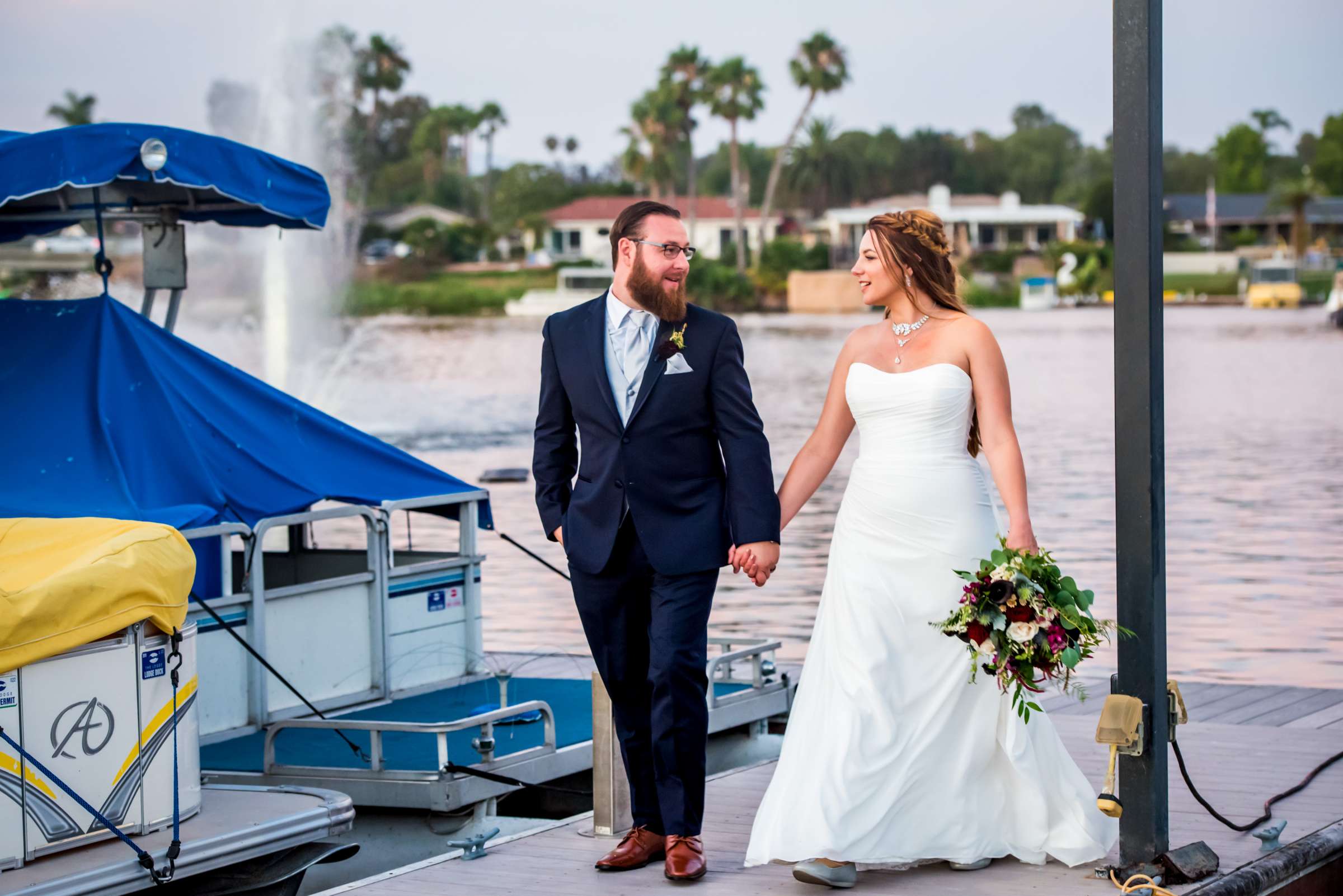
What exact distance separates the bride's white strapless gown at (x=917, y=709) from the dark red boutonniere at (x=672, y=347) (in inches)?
21.7

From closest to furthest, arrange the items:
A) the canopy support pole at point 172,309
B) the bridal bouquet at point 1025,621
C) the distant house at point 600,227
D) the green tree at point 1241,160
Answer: the bridal bouquet at point 1025,621, the canopy support pole at point 172,309, the distant house at point 600,227, the green tree at point 1241,160

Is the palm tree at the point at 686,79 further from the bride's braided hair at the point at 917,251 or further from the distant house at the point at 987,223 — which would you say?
the bride's braided hair at the point at 917,251

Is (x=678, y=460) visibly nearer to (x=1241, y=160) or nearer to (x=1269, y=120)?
(x=1241, y=160)

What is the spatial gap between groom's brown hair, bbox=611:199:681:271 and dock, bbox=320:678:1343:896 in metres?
1.76

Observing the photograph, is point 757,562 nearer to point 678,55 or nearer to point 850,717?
point 850,717

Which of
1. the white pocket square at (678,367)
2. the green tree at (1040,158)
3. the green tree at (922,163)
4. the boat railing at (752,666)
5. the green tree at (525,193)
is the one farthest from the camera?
the green tree at (1040,158)

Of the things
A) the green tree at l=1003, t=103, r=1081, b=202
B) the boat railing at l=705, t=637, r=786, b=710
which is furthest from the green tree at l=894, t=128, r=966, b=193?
the boat railing at l=705, t=637, r=786, b=710

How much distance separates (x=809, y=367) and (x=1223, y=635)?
34745mm

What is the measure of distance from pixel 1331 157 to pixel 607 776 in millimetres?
115045

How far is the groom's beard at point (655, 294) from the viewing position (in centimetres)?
475

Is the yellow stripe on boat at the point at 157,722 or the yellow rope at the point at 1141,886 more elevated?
the yellow stripe on boat at the point at 157,722

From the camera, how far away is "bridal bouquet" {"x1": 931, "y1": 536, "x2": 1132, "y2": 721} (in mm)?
4414

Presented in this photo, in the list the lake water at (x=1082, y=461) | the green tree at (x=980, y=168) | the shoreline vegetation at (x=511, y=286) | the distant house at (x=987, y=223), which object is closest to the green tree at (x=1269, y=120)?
the green tree at (x=980, y=168)

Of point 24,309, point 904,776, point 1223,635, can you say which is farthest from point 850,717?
point 1223,635
